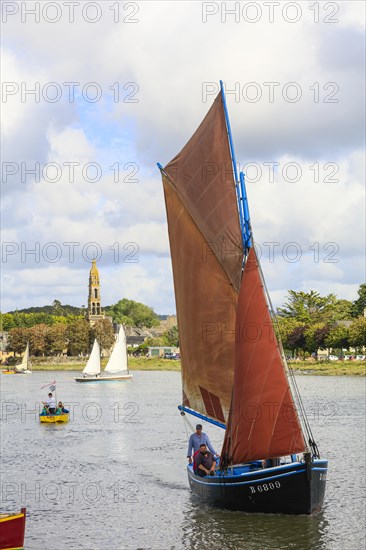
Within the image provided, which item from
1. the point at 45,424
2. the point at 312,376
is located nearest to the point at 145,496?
the point at 45,424

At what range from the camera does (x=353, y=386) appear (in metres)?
108

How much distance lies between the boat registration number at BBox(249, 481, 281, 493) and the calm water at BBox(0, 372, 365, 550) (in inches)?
39.8

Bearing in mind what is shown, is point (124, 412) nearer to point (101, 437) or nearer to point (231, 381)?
point (101, 437)

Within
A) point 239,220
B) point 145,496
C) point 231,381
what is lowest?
point 145,496

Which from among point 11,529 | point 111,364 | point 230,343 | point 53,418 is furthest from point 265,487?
point 111,364

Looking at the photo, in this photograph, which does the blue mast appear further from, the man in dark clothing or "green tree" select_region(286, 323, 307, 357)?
"green tree" select_region(286, 323, 307, 357)

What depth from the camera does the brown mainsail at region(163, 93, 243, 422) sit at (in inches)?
1163

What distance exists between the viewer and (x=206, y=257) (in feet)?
99.5

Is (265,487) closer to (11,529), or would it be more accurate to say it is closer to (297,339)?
(11,529)

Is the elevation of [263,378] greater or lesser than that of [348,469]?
greater

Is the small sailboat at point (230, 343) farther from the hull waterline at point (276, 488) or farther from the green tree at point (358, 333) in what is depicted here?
the green tree at point (358, 333)

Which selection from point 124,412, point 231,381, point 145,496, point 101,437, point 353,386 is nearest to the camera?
point 231,381

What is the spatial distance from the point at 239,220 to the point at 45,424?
36915 millimetres

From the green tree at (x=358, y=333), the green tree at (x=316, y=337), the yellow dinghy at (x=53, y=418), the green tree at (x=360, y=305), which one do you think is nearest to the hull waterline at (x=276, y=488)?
the yellow dinghy at (x=53, y=418)
